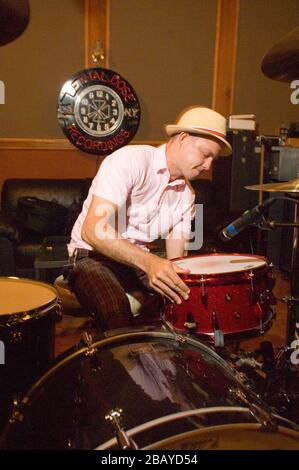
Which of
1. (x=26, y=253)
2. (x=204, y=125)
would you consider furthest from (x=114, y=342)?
(x=26, y=253)

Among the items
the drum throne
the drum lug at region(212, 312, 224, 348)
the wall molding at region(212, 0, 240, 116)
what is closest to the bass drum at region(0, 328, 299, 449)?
the drum lug at region(212, 312, 224, 348)

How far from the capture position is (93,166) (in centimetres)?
472

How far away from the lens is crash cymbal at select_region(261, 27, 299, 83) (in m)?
2.16

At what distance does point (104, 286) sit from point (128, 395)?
34.3 inches

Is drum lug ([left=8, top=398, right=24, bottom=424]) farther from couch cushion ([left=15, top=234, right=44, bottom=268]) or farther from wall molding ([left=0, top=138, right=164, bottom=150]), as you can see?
wall molding ([left=0, top=138, right=164, bottom=150])

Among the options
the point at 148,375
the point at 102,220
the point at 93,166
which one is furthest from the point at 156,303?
the point at 93,166

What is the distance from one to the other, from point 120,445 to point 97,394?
0.20 m

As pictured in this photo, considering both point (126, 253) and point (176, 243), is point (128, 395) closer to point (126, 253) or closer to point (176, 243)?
point (126, 253)

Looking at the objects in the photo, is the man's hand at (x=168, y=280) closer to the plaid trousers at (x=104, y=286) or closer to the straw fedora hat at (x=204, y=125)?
the plaid trousers at (x=104, y=286)

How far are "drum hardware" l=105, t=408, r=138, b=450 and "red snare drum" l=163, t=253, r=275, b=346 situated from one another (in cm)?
68

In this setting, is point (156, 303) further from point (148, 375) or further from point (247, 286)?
point (148, 375)

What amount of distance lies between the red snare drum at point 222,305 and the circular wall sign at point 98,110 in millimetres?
3044

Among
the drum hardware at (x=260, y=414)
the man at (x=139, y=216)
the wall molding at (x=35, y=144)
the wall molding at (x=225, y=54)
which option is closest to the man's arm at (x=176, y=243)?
the man at (x=139, y=216)

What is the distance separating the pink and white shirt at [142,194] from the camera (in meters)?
2.01
